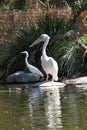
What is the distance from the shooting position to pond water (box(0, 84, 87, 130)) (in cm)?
1041

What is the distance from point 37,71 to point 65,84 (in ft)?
7.31

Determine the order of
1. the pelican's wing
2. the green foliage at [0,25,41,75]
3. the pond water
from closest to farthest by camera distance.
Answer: the pond water < the pelican's wing < the green foliage at [0,25,41,75]

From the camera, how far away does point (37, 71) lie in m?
22.1

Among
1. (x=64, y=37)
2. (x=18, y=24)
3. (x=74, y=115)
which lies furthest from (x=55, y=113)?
(x=18, y=24)

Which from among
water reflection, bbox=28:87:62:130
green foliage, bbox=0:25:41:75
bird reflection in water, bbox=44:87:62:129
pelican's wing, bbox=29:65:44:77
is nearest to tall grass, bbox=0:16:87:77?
green foliage, bbox=0:25:41:75

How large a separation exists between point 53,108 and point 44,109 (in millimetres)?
251

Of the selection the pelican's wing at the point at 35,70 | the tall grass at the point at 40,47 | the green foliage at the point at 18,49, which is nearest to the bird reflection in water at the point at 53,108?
the pelican's wing at the point at 35,70

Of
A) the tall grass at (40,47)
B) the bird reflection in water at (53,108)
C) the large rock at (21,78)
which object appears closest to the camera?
the bird reflection in water at (53,108)

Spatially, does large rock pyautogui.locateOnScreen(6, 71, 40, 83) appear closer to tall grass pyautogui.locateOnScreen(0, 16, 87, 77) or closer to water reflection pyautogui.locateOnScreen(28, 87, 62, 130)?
tall grass pyautogui.locateOnScreen(0, 16, 87, 77)

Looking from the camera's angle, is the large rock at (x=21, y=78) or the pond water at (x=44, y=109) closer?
the pond water at (x=44, y=109)

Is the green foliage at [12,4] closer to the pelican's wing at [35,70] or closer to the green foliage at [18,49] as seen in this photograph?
the green foliage at [18,49]

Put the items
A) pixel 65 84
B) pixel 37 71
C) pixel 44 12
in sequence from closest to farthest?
pixel 65 84, pixel 37 71, pixel 44 12

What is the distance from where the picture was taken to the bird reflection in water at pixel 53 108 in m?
10.5

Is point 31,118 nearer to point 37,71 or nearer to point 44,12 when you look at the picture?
point 37,71
